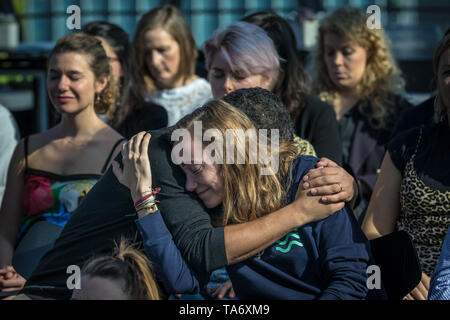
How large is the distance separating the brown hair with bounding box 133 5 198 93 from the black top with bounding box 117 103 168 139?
0.61m

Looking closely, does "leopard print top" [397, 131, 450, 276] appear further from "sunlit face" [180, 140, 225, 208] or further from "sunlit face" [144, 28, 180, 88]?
"sunlit face" [144, 28, 180, 88]

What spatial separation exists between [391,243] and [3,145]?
7.24 feet

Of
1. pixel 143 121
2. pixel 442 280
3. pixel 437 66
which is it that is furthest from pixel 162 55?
pixel 442 280

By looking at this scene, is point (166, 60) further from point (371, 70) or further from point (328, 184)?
point (328, 184)

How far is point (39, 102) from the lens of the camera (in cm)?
443

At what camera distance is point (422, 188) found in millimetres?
2410

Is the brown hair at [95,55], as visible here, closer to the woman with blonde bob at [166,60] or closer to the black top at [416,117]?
the woman with blonde bob at [166,60]

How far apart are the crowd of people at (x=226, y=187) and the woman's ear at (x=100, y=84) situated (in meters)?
0.01

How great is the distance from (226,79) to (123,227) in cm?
89

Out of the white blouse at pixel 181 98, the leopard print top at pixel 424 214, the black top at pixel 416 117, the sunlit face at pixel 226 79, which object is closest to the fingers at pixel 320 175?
the leopard print top at pixel 424 214

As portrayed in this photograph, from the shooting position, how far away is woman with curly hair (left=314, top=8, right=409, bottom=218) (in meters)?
3.54

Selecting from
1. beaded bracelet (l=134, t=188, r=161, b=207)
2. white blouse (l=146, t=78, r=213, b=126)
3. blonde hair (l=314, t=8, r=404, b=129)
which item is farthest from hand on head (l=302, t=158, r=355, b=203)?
white blouse (l=146, t=78, r=213, b=126)

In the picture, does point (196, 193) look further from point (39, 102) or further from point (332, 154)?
point (39, 102)
